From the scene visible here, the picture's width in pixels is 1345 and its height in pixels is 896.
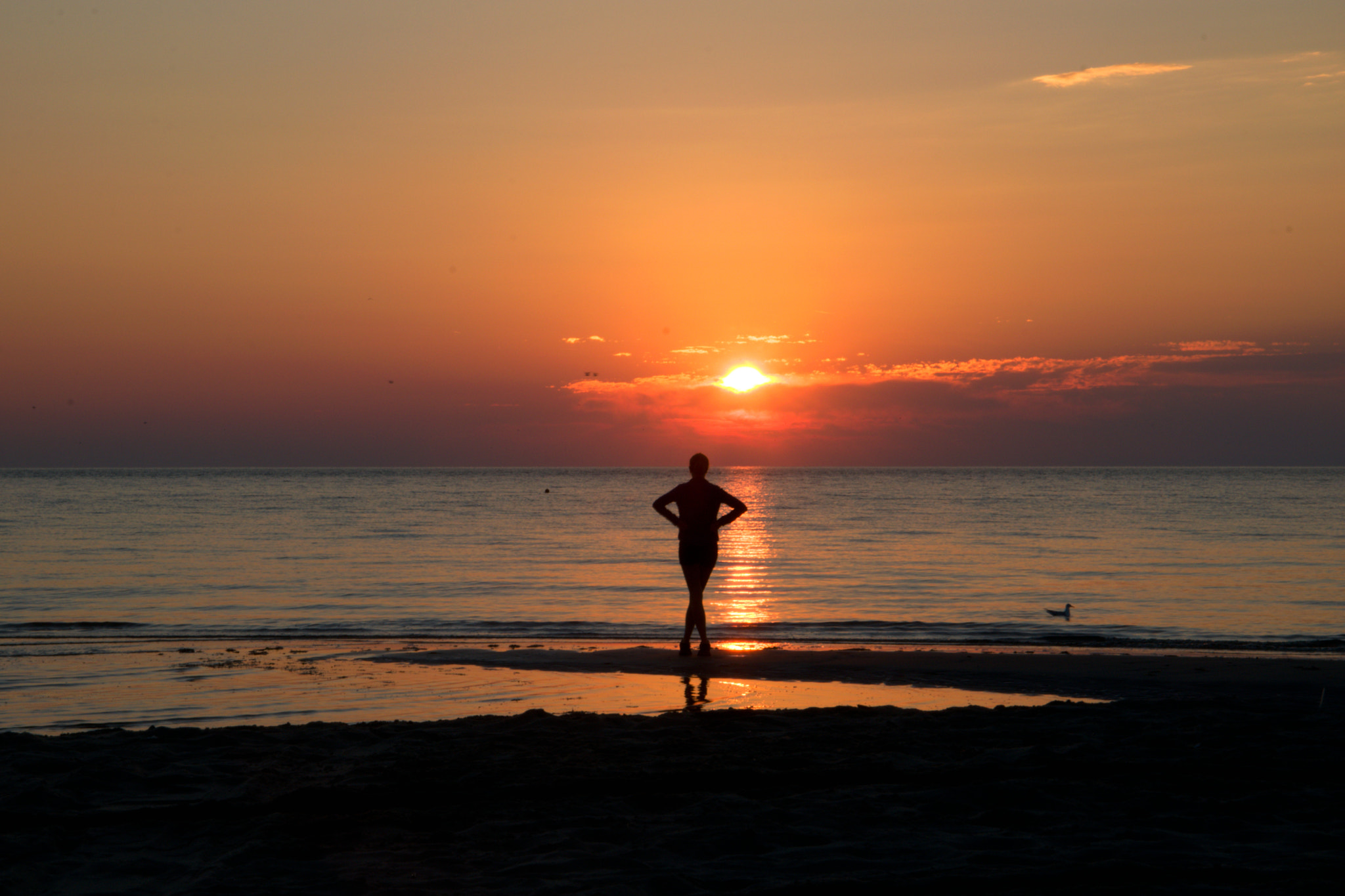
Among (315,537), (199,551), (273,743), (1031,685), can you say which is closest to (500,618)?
(1031,685)

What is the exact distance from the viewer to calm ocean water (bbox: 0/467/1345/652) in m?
17.4

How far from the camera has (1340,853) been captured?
14.7ft

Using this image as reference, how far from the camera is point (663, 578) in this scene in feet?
83.5

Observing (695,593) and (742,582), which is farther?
(742,582)

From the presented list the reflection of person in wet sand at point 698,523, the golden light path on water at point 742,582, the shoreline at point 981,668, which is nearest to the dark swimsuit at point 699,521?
the reflection of person in wet sand at point 698,523

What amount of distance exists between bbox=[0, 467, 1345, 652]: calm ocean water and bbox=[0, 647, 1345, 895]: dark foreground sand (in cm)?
896

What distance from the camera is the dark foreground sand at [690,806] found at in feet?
14.2

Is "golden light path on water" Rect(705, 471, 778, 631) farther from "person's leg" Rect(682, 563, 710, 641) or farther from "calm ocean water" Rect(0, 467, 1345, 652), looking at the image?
"person's leg" Rect(682, 563, 710, 641)

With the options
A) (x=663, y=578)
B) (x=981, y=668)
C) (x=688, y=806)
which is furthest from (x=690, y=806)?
(x=663, y=578)

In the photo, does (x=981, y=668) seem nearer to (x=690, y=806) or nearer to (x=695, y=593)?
(x=695, y=593)

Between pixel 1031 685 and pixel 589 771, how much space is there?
637 cm

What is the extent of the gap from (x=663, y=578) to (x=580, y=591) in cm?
305

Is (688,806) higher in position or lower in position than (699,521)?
lower

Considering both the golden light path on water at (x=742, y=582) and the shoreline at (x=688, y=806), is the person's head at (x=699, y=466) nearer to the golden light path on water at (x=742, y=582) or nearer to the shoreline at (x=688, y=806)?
the golden light path on water at (x=742, y=582)
